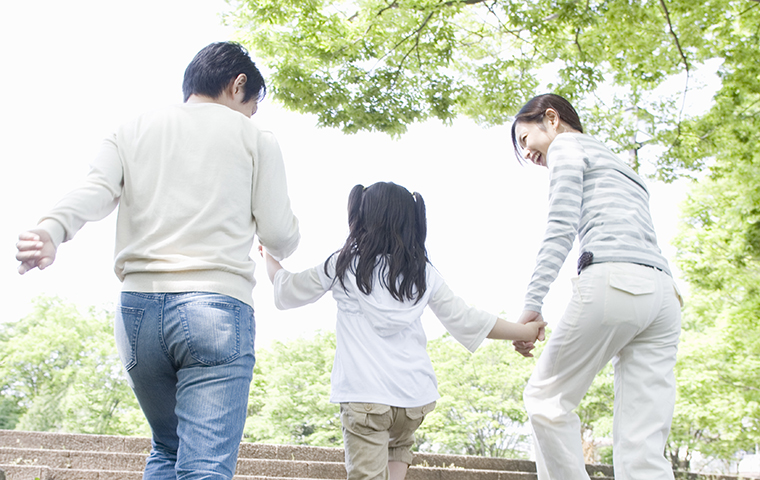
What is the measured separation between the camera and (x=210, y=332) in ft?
4.65

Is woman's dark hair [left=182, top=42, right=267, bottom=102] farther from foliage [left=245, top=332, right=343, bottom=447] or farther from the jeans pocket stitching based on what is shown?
foliage [left=245, top=332, right=343, bottom=447]

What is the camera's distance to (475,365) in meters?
19.9

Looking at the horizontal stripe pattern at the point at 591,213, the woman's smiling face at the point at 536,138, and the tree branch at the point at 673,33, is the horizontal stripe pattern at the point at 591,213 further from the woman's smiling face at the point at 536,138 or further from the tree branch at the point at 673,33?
the tree branch at the point at 673,33

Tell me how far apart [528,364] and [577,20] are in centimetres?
1575

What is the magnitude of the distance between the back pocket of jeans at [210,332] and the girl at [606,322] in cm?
123

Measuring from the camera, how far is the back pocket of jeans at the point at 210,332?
55.2 inches

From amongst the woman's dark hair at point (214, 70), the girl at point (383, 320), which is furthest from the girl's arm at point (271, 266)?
the woman's dark hair at point (214, 70)

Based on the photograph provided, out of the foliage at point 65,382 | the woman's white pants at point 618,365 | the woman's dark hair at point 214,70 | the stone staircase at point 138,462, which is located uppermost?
the woman's dark hair at point 214,70

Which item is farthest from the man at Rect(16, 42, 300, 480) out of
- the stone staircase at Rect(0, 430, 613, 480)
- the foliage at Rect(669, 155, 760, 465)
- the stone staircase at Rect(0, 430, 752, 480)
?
the foliage at Rect(669, 155, 760, 465)

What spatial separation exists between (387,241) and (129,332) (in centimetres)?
116

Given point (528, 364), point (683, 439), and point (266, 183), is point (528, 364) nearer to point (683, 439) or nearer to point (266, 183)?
point (683, 439)

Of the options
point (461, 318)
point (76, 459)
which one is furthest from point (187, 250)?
point (76, 459)

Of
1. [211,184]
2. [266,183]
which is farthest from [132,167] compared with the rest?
[266,183]

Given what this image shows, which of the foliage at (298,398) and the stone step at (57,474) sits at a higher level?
the stone step at (57,474)
